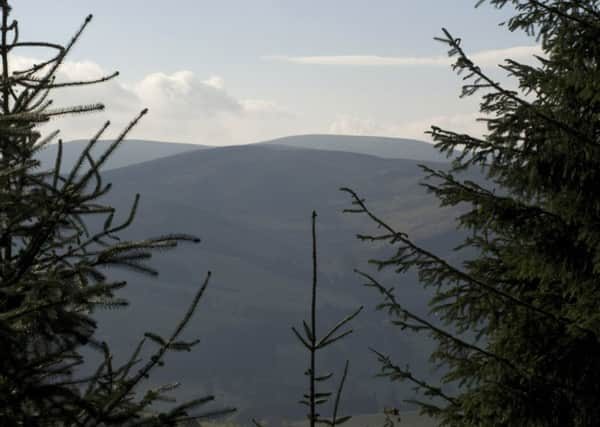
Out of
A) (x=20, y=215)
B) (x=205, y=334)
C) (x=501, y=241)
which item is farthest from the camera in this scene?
(x=205, y=334)

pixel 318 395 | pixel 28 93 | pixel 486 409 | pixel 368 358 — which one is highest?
pixel 28 93

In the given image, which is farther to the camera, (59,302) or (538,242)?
(538,242)

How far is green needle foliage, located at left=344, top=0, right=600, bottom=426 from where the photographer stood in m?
5.62

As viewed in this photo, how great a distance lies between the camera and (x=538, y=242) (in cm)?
608

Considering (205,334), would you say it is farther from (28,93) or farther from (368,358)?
(28,93)

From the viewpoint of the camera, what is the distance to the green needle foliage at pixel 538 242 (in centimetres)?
562

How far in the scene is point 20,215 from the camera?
342cm

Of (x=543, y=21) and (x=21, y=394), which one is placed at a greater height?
A: (x=543, y=21)

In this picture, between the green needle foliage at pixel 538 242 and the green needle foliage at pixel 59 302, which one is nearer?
the green needle foliage at pixel 59 302

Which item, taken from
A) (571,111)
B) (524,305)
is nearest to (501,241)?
(571,111)

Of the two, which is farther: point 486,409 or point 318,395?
point 486,409

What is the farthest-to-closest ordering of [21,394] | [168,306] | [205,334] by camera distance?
1. [168,306]
2. [205,334]
3. [21,394]

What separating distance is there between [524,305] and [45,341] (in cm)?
388

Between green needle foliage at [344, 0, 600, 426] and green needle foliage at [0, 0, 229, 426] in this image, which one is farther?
green needle foliage at [344, 0, 600, 426]
